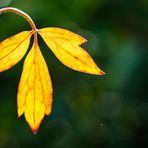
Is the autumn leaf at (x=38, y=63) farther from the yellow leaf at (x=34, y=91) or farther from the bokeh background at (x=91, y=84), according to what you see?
the bokeh background at (x=91, y=84)

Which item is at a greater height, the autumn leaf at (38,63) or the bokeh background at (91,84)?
the autumn leaf at (38,63)

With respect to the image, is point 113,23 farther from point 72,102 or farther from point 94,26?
point 72,102

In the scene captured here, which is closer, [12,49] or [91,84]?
[12,49]

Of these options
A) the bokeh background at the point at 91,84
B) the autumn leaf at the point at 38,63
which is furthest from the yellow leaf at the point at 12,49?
the bokeh background at the point at 91,84

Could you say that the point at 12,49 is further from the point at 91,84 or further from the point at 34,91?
the point at 91,84

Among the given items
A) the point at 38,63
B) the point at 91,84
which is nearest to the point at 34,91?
the point at 38,63

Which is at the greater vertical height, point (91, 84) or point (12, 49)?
point (12, 49)
